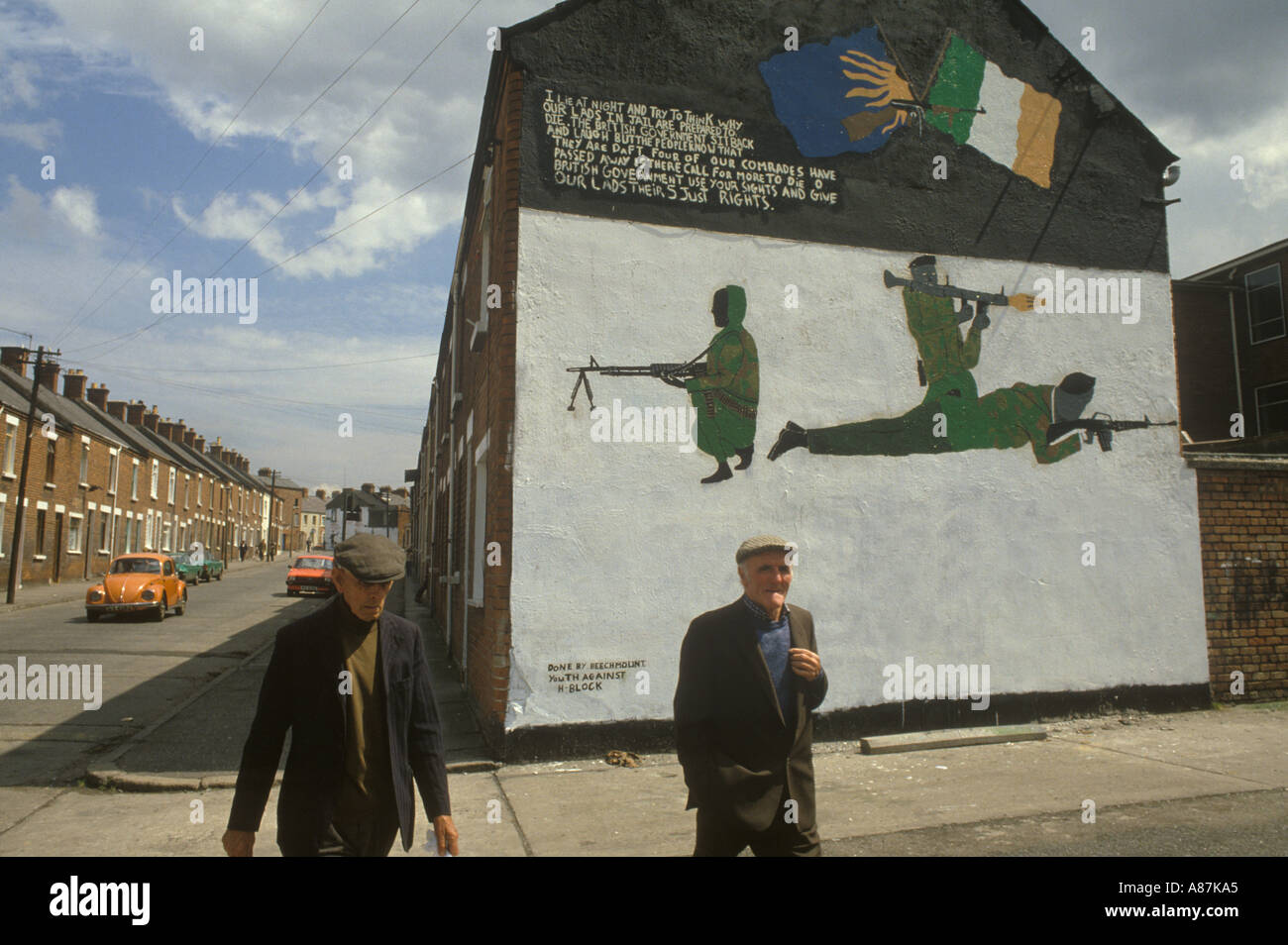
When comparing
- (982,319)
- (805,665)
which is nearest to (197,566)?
(982,319)

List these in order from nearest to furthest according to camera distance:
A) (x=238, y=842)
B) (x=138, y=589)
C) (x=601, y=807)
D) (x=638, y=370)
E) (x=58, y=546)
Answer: (x=238, y=842) < (x=601, y=807) < (x=638, y=370) < (x=138, y=589) < (x=58, y=546)

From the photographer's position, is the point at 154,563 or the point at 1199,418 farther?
the point at 1199,418

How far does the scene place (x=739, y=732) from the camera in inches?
136

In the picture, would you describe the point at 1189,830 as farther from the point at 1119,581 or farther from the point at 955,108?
the point at 955,108

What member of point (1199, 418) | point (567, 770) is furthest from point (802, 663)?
point (1199, 418)

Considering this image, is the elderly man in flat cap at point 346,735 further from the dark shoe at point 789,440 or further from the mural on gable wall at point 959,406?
the mural on gable wall at point 959,406

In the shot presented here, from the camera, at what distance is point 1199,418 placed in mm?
25516

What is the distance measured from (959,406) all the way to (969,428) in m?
0.26

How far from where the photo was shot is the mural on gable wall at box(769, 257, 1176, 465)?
9.16 m

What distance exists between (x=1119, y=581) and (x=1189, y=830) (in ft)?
14.3

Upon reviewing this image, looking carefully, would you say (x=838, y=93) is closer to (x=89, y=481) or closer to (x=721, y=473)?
(x=721, y=473)

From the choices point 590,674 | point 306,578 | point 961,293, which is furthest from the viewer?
point 306,578

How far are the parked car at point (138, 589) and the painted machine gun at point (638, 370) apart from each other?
56.3ft

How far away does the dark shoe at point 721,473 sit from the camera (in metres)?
8.51
